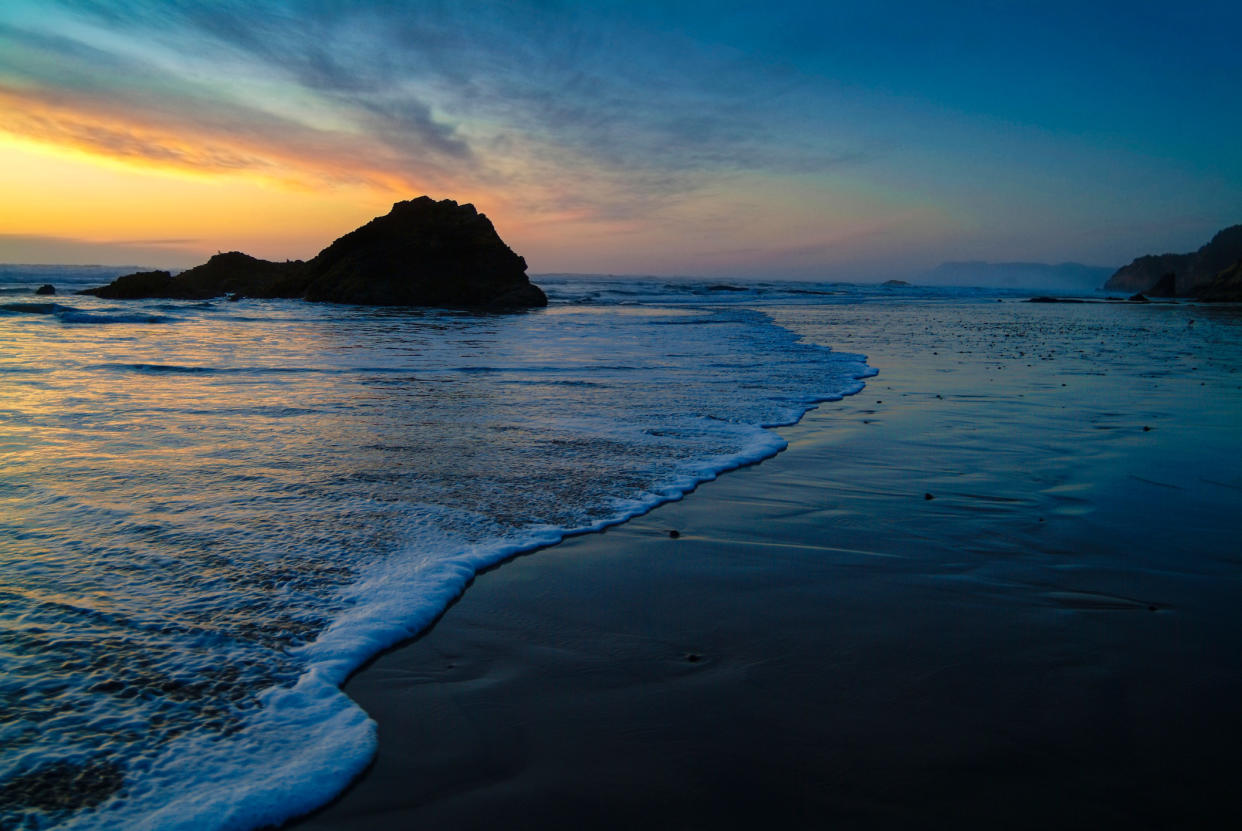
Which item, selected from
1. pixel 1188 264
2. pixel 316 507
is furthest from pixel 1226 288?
pixel 1188 264

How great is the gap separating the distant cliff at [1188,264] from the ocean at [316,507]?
416 ft

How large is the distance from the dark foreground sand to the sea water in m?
0.31

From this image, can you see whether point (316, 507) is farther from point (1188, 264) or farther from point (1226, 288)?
point (1188, 264)

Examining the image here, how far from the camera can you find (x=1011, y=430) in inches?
294

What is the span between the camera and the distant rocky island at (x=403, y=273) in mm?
40250

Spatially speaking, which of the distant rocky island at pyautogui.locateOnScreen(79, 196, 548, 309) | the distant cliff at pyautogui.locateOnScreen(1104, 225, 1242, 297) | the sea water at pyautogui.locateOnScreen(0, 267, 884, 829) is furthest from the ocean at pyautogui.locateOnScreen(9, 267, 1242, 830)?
the distant cliff at pyautogui.locateOnScreen(1104, 225, 1242, 297)

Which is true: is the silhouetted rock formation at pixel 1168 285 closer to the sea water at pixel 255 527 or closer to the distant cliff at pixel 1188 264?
the distant cliff at pixel 1188 264

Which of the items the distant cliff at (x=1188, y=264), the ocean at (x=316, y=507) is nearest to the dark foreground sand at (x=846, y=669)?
the ocean at (x=316, y=507)

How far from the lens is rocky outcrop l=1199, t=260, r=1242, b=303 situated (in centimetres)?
5819

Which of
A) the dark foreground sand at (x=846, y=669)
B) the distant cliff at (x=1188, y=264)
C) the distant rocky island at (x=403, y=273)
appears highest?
the distant cliff at (x=1188, y=264)

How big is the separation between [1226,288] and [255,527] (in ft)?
264

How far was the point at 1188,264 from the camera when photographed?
139750 millimetres

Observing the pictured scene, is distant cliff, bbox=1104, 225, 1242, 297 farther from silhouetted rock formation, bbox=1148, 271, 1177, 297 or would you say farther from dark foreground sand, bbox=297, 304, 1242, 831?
dark foreground sand, bbox=297, 304, 1242, 831

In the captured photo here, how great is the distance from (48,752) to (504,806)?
1553 millimetres
